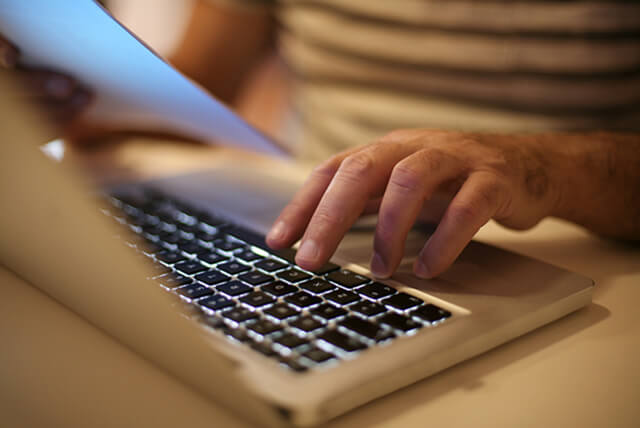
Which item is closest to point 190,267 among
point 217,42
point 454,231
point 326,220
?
point 326,220

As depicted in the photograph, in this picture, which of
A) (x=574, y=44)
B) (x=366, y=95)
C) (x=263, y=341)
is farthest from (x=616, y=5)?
(x=263, y=341)

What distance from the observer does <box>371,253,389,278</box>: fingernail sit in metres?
0.47

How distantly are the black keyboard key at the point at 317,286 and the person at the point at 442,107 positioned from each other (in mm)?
19

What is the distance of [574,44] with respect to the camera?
2.78ft

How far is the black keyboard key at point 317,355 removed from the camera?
0.33 meters

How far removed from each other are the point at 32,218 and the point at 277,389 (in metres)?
0.18

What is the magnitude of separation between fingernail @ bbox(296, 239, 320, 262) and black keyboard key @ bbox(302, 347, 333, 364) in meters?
0.13

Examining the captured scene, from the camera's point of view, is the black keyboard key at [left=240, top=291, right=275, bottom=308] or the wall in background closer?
the black keyboard key at [left=240, top=291, right=275, bottom=308]

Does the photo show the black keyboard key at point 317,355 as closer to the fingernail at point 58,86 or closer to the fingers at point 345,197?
the fingers at point 345,197

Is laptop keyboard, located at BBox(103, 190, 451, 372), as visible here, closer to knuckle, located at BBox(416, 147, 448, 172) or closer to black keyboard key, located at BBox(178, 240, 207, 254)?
Answer: black keyboard key, located at BBox(178, 240, 207, 254)

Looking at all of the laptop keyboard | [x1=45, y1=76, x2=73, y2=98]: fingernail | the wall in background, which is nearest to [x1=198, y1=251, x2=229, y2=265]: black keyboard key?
the laptop keyboard

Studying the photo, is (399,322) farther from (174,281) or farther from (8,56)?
(8,56)

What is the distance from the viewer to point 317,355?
1.11 ft

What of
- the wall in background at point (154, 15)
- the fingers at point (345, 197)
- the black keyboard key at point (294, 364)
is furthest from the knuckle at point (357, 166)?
the wall in background at point (154, 15)
